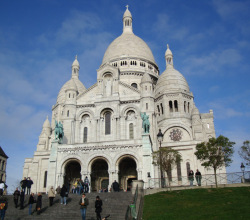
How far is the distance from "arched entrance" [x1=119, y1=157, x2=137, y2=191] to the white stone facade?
0.43 feet

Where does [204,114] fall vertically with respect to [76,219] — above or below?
above

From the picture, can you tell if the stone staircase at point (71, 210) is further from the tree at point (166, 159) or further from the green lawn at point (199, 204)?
the tree at point (166, 159)

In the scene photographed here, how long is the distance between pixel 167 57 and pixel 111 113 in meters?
26.5

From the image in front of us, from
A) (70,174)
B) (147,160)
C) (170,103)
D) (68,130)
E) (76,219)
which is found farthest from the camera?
(170,103)

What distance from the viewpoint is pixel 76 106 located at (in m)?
45.3

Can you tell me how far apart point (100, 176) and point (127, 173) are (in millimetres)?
3689

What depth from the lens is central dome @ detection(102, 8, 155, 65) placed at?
208ft

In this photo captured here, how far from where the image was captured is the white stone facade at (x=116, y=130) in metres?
35.8

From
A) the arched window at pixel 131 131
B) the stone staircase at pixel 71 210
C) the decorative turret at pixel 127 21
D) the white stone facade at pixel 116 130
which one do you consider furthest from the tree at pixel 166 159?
the decorative turret at pixel 127 21

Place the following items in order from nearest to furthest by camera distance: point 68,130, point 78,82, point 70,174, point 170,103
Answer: point 70,174
point 68,130
point 170,103
point 78,82

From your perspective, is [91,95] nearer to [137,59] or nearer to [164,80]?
[164,80]

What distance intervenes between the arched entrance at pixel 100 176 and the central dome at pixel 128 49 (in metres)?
29.7

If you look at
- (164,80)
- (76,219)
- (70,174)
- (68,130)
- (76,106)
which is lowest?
(76,219)

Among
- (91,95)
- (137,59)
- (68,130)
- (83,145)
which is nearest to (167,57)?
(137,59)
